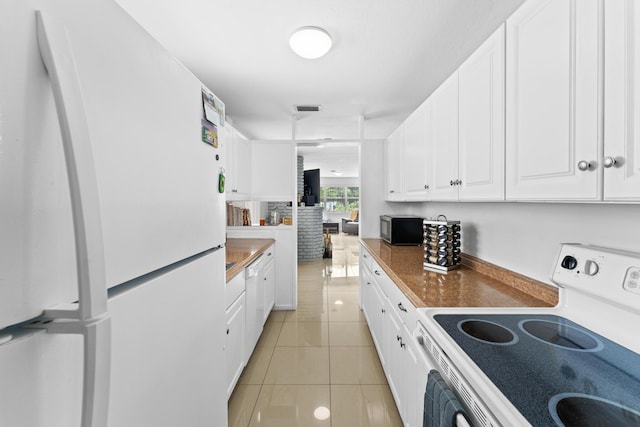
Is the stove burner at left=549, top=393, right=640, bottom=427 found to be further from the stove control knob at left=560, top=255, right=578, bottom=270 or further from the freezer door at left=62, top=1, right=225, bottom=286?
the freezer door at left=62, top=1, right=225, bottom=286

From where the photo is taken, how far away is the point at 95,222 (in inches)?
16.4

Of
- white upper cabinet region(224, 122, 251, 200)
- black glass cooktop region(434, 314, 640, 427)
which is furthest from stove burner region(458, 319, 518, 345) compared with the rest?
white upper cabinet region(224, 122, 251, 200)

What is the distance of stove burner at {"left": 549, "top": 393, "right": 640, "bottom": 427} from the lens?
1.89 ft

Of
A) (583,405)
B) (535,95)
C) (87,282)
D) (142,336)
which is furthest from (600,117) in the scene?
(142,336)

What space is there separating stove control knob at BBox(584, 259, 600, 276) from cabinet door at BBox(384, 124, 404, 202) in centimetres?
175

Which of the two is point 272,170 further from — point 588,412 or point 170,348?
point 588,412

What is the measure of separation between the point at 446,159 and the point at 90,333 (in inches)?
71.5

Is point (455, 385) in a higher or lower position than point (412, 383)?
higher

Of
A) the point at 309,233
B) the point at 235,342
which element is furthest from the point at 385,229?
the point at 309,233

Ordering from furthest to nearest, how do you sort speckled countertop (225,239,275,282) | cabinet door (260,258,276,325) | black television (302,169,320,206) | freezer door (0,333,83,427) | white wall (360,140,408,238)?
black television (302,169,320,206)
white wall (360,140,408,238)
cabinet door (260,258,276,325)
speckled countertop (225,239,275,282)
freezer door (0,333,83,427)

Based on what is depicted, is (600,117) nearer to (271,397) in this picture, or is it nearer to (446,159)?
(446,159)

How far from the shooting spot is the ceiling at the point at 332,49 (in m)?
1.55

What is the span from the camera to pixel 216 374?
1.15m

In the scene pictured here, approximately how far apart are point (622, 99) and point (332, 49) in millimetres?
1691
